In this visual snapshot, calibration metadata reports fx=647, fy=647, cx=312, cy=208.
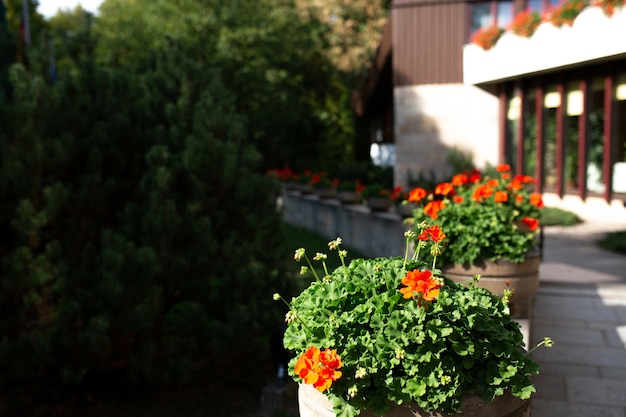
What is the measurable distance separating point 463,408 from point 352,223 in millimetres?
11717

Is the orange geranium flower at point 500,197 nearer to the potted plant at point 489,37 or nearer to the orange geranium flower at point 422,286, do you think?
the orange geranium flower at point 422,286

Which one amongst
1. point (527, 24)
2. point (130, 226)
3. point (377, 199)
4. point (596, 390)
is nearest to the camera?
point (596, 390)

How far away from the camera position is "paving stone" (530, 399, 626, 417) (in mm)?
4078

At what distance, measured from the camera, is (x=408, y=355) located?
96.3 inches

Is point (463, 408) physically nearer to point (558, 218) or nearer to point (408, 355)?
point (408, 355)

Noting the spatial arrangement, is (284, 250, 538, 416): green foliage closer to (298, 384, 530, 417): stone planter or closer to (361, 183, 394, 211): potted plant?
(298, 384, 530, 417): stone planter

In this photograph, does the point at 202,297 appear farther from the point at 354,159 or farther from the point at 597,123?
the point at 354,159

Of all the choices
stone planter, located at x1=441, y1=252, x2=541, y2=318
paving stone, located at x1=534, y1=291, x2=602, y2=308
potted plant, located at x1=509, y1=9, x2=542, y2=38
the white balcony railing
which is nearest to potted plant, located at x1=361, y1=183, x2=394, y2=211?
the white balcony railing

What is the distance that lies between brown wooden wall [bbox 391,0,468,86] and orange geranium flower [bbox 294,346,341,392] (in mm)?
13394

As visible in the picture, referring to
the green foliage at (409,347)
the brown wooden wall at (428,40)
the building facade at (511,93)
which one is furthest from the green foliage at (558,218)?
the green foliage at (409,347)

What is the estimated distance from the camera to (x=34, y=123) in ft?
20.2

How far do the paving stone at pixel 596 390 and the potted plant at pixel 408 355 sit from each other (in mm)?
2036

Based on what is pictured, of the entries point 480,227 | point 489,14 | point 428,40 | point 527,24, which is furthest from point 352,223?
point 480,227

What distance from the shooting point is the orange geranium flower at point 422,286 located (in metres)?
2.43
